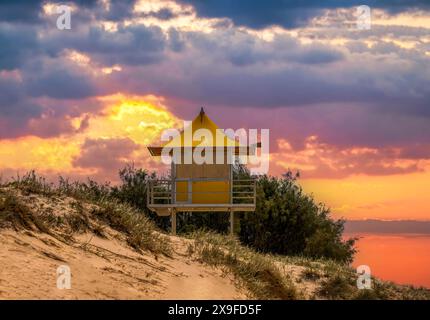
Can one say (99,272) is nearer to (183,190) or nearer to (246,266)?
(246,266)

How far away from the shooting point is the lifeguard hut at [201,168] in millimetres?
37406

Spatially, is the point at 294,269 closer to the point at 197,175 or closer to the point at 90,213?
the point at 90,213

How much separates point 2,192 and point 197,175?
20.6m

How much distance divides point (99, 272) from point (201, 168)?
23.4 metres

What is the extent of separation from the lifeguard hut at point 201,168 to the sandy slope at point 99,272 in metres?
18.6

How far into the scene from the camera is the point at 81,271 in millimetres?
14438

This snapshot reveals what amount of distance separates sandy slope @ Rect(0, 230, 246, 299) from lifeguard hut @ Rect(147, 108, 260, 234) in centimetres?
1857

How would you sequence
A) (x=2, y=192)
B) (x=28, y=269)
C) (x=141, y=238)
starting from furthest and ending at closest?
(x=141, y=238) < (x=2, y=192) < (x=28, y=269)

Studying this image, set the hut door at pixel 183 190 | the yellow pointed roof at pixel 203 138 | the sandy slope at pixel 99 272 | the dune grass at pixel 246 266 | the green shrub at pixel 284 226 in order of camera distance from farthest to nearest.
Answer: the green shrub at pixel 284 226, the hut door at pixel 183 190, the yellow pointed roof at pixel 203 138, the dune grass at pixel 246 266, the sandy slope at pixel 99 272

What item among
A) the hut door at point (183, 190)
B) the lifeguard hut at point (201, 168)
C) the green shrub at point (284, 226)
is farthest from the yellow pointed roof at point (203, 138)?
the green shrub at point (284, 226)

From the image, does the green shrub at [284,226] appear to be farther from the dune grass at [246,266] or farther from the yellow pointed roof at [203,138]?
the dune grass at [246,266]
